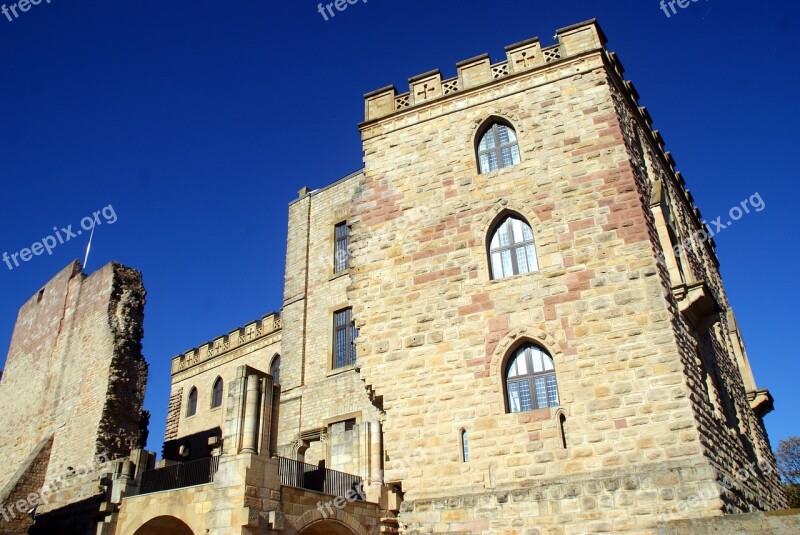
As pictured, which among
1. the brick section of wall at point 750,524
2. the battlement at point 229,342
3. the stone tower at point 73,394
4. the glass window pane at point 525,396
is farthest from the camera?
the battlement at point 229,342

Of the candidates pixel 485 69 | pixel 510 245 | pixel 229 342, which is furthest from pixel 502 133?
pixel 229 342

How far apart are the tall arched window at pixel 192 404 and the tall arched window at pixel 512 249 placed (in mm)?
19183

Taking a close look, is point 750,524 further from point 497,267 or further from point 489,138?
point 489,138

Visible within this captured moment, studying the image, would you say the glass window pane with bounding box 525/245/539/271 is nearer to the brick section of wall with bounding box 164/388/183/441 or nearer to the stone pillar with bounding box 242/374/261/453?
the stone pillar with bounding box 242/374/261/453

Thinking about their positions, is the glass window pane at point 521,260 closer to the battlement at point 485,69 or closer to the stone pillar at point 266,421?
the battlement at point 485,69

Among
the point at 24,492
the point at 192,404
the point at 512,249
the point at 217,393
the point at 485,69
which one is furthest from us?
the point at 192,404

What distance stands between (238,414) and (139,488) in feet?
13.9

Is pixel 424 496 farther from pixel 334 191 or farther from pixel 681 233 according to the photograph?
pixel 334 191

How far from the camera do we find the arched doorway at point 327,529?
11203mm

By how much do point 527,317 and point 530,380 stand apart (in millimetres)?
1026

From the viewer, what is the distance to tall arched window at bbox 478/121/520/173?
11.9 metres

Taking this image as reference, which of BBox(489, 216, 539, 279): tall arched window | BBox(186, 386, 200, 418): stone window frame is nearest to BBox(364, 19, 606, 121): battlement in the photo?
BBox(489, 216, 539, 279): tall arched window

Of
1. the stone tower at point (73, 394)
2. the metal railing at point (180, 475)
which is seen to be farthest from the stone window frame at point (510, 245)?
the stone tower at point (73, 394)

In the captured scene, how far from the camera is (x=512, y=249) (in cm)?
1106
